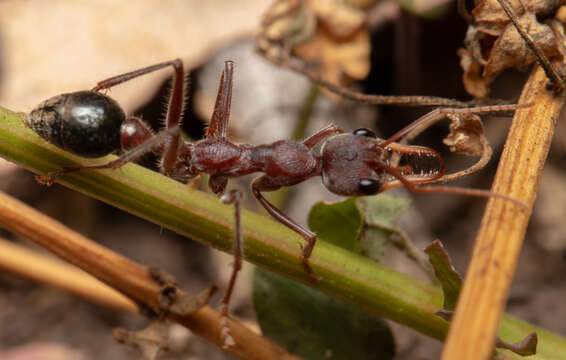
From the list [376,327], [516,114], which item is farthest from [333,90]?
[376,327]

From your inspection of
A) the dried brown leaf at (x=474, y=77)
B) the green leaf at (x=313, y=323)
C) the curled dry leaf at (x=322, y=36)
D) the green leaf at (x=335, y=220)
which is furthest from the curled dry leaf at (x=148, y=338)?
the curled dry leaf at (x=322, y=36)

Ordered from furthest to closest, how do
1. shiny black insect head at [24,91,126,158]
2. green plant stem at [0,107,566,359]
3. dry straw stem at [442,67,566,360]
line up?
shiny black insect head at [24,91,126,158], green plant stem at [0,107,566,359], dry straw stem at [442,67,566,360]

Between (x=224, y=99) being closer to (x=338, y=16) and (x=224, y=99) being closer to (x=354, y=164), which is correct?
(x=354, y=164)

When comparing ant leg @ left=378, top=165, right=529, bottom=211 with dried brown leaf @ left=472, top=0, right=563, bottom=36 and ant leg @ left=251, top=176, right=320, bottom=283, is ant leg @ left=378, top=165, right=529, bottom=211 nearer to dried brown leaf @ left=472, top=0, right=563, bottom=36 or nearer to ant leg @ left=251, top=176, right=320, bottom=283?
ant leg @ left=251, top=176, right=320, bottom=283

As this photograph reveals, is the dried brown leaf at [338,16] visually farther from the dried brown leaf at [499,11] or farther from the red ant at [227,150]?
the dried brown leaf at [499,11]

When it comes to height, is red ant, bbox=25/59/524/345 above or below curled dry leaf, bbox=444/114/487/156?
below

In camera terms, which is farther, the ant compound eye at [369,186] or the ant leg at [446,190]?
Result: the ant compound eye at [369,186]

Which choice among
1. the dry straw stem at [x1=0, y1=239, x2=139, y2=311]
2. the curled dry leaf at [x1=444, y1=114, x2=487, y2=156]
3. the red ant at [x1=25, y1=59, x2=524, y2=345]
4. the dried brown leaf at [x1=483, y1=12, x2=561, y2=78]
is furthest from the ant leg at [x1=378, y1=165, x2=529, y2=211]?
the dry straw stem at [x1=0, y1=239, x2=139, y2=311]
